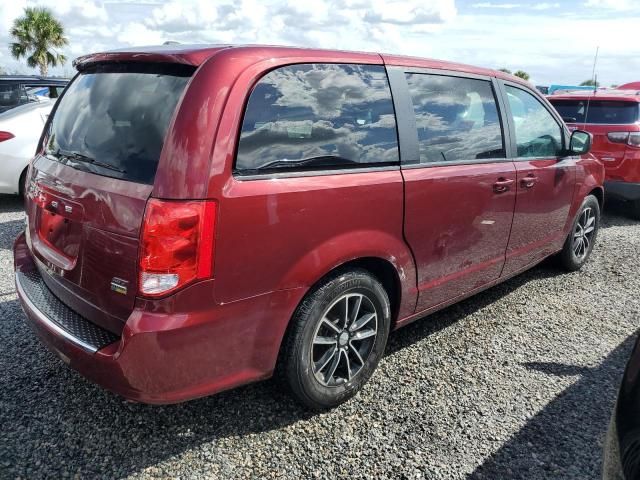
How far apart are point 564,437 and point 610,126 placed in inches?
218

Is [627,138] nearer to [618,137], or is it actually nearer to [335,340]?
[618,137]

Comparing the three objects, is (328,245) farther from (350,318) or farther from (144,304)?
(144,304)

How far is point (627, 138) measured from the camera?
6.77m

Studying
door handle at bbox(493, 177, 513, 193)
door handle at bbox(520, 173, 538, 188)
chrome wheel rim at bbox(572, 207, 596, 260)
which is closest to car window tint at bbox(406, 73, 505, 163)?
door handle at bbox(493, 177, 513, 193)

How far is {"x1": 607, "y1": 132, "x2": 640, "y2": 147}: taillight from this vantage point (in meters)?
6.74

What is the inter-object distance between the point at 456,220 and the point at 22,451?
8.19 feet

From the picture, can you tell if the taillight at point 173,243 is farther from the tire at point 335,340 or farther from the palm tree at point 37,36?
the palm tree at point 37,36

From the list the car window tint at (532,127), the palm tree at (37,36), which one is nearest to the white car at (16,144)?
the car window tint at (532,127)

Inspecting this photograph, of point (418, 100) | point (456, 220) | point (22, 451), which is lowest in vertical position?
point (22, 451)

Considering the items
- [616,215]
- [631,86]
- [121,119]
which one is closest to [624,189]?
A: [616,215]

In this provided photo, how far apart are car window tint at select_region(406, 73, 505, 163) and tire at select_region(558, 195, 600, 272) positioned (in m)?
1.72

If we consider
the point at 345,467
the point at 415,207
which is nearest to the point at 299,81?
the point at 415,207

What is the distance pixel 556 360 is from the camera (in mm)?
3365

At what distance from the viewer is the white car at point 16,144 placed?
640cm
